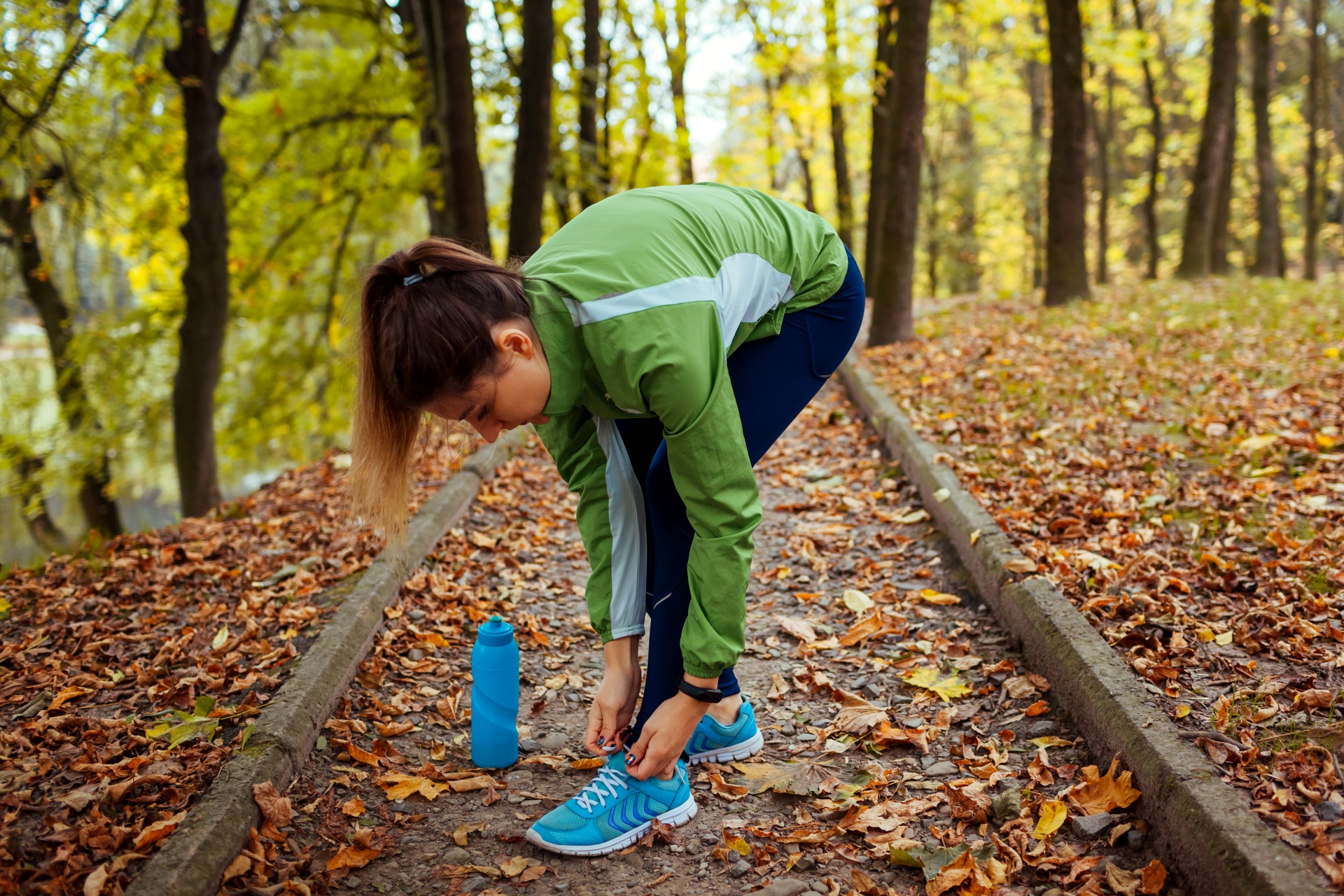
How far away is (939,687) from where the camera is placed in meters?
3.21

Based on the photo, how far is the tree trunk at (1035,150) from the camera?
20328 millimetres

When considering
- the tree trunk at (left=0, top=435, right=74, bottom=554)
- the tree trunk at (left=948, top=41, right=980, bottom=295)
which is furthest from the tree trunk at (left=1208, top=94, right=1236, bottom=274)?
the tree trunk at (left=0, top=435, right=74, bottom=554)

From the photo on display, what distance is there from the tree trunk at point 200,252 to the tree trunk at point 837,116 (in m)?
8.26

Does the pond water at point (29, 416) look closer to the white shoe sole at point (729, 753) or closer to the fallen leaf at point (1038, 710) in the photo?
the white shoe sole at point (729, 753)

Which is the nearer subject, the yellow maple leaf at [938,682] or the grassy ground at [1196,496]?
the grassy ground at [1196,496]

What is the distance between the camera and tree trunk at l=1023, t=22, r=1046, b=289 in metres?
20.3

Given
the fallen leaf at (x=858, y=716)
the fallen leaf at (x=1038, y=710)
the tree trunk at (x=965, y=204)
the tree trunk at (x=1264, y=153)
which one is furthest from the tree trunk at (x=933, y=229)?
the fallen leaf at (x=1038, y=710)

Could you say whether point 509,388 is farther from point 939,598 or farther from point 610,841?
point 939,598

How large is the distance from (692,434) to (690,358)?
16 centimetres

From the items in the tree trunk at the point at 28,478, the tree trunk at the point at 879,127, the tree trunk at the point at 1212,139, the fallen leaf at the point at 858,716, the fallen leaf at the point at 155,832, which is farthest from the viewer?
the tree trunk at the point at 1212,139

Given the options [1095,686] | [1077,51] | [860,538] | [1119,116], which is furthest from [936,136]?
[1095,686]

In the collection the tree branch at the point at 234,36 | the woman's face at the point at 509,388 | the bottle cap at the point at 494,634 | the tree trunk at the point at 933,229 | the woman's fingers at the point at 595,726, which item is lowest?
the woman's fingers at the point at 595,726

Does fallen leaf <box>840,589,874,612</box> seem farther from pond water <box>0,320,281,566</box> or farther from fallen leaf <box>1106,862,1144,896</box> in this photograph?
pond water <box>0,320,281,566</box>

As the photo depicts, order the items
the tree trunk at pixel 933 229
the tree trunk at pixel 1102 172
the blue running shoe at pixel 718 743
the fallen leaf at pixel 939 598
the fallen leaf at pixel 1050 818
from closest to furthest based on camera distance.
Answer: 1. the fallen leaf at pixel 1050 818
2. the blue running shoe at pixel 718 743
3. the fallen leaf at pixel 939 598
4. the tree trunk at pixel 1102 172
5. the tree trunk at pixel 933 229
